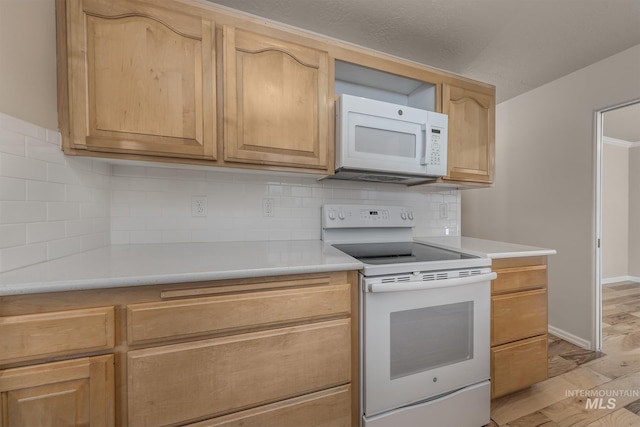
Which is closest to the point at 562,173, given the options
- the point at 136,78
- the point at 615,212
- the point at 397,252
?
the point at 397,252

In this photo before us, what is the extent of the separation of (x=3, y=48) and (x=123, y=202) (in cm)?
74

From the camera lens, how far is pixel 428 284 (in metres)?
1.15

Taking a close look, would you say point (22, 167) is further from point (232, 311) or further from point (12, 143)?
point (232, 311)

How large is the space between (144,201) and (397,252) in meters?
1.49

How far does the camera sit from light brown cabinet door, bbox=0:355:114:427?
0.74 meters

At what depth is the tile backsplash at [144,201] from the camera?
0.90 meters

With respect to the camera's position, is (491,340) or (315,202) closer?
(491,340)

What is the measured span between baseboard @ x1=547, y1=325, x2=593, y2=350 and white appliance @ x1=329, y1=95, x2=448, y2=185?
6.63ft

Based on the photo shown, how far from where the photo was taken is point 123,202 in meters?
1.40

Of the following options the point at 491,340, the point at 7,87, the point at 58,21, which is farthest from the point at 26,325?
the point at 491,340

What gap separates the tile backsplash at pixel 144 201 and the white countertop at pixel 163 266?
90 millimetres

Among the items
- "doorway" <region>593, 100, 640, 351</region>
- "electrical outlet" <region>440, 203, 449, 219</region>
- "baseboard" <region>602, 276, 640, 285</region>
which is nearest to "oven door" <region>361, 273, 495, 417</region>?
"electrical outlet" <region>440, 203, 449, 219</region>

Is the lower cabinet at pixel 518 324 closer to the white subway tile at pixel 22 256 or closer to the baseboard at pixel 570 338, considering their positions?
the baseboard at pixel 570 338

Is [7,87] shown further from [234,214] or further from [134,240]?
[234,214]
